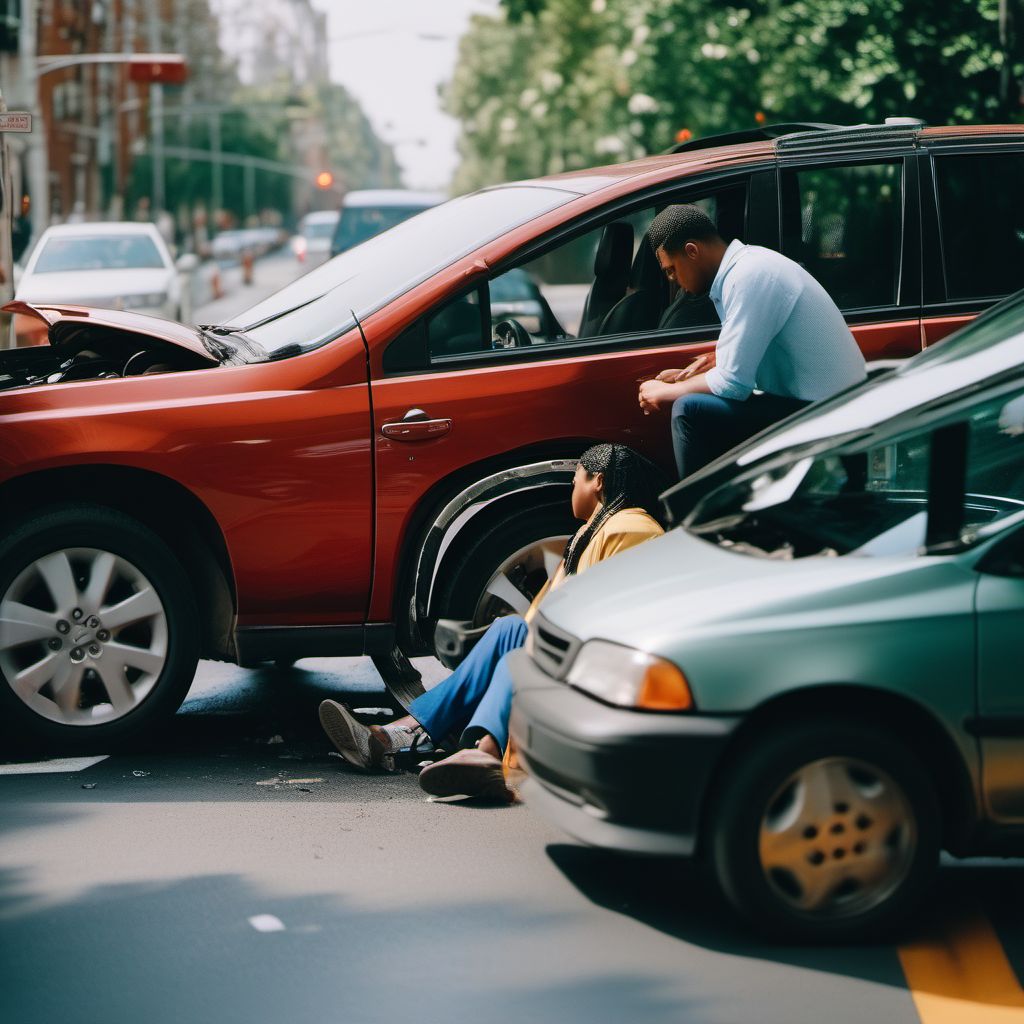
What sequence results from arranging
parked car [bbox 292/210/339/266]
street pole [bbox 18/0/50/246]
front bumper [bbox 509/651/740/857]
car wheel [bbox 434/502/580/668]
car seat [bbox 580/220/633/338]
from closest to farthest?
1. front bumper [bbox 509/651/740/857]
2. car wheel [bbox 434/502/580/668]
3. car seat [bbox 580/220/633/338]
4. street pole [bbox 18/0/50/246]
5. parked car [bbox 292/210/339/266]

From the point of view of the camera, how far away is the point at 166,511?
5.97 m

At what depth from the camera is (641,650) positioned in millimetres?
4090

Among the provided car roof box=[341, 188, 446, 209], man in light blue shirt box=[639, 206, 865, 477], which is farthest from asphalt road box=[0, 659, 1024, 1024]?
car roof box=[341, 188, 446, 209]

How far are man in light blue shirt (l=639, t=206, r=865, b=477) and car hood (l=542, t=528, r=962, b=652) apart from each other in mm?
1361

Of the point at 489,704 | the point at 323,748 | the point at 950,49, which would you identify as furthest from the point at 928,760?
the point at 950,49

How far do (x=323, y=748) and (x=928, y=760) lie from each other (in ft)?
8.71

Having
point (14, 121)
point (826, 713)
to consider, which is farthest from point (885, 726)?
point (14, 121)

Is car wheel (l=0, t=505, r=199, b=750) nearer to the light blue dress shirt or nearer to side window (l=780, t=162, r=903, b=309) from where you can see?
the light blue dress shirt

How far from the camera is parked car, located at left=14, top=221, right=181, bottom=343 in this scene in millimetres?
20750

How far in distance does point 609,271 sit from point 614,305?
247 millimetres

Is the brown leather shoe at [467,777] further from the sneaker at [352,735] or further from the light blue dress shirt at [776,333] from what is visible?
the light blue dress shirt at [776,333]

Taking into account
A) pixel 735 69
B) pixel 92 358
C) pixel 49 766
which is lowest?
pixel 49 766

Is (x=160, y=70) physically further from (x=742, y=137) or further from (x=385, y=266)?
(x=385, y=266)

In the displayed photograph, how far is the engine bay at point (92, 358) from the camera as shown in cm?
627
